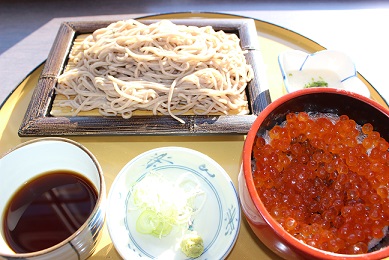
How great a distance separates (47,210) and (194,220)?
52 centimetres

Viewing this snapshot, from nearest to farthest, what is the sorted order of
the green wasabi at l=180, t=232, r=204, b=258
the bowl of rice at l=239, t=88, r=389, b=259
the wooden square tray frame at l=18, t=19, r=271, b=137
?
the bowl of rice at l=239, t=88, r=389, b=259, the green wasabi at l=180, t=232, r=204, b=258, the wooden square tray frame at l=18, t=19, r=271, b=137

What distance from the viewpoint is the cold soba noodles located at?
170cm

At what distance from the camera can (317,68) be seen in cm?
184

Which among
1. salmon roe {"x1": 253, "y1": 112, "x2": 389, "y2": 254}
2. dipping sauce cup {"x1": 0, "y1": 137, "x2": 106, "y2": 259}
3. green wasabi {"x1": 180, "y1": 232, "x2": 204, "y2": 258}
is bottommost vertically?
green wasabi {"x1": 180, "y1": 232, "x2": 204, "y2": 258}

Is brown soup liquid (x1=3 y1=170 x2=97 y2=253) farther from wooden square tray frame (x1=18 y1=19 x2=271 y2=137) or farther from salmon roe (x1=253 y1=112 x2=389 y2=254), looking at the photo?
salmon roe (x1=253 y1=112 x2=389 y2=254)

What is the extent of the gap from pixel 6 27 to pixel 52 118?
1.35m

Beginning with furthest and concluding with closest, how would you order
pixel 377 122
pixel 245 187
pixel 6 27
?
pixel 6 27, pixel 377 122, pixel 245 187

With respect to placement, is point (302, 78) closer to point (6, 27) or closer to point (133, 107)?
point (133, 107)

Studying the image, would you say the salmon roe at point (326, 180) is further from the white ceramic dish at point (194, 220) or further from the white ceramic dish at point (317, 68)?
the white ceramic dish at point (317, 68)

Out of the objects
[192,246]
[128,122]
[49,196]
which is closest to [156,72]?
[128,122]

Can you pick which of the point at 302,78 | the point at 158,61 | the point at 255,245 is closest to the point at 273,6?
the point at 302,78

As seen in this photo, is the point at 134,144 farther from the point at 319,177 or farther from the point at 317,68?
the point at 317,68

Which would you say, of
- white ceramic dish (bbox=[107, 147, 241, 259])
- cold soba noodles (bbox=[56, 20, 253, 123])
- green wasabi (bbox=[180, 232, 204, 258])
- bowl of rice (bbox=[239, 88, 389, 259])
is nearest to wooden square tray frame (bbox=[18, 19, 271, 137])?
cold soba noodles (bbox=[56, 20, 253, 123])

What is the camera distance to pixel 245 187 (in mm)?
1154
